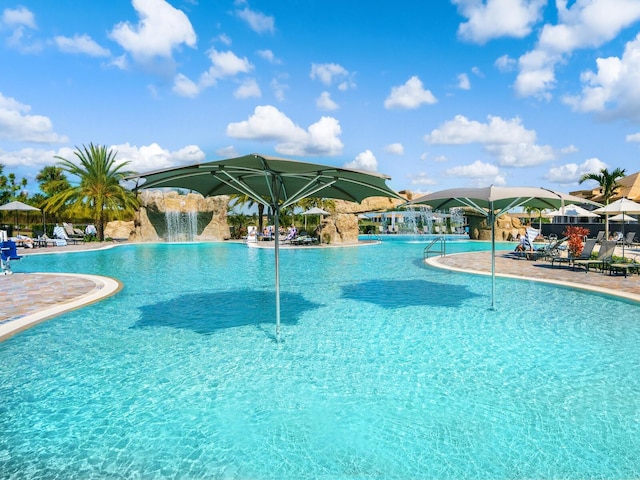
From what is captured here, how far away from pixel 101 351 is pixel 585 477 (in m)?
6.30

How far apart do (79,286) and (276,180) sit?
804 centimetres

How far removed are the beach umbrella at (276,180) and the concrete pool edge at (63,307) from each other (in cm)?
339

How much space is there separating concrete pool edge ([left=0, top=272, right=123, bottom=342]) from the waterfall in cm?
2370

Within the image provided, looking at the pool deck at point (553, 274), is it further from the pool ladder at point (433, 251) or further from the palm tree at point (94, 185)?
the palm tree at point (94, 185)

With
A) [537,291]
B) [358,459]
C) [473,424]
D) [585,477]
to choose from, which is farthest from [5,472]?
[537,291]

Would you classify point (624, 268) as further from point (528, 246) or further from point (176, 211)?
point (176, 211)

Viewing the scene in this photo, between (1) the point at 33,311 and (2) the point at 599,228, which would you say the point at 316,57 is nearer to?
(1) the point at 33,311

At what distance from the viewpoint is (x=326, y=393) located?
470cm

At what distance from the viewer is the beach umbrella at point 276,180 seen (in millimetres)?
5637

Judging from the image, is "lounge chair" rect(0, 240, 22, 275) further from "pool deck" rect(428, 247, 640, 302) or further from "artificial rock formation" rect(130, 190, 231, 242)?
"artificial rock formation" rect(130, 190, 231, 242)

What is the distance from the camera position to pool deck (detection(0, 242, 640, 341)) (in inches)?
309

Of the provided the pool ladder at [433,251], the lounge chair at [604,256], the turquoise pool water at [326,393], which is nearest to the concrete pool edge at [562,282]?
the lounge chair at [604,256]

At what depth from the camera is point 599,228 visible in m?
32.4

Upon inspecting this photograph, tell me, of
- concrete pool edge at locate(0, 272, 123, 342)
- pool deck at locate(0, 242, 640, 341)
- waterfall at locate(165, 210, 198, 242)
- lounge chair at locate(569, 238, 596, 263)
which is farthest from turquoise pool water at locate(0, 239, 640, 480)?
waterfall at locate(165, 210, 198, 242)
